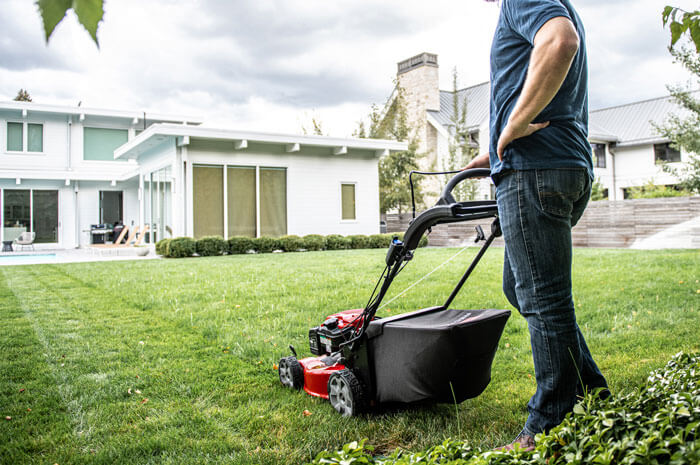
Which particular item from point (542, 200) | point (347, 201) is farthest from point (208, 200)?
point (542, 200)

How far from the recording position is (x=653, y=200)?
47.5 ft

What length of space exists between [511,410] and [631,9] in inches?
74.1

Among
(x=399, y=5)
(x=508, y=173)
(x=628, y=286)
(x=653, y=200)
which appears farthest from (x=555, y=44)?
(x=653, y=200)

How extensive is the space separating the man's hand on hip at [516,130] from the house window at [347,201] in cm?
1572

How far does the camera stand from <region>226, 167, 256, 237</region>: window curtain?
15.4m

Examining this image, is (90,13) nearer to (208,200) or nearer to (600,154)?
(208,200)

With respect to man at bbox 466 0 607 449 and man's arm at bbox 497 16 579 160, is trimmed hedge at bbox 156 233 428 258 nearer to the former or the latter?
man at bbox 466 0 607 449

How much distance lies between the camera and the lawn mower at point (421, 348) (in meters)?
2.32

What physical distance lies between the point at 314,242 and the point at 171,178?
4.44 meters

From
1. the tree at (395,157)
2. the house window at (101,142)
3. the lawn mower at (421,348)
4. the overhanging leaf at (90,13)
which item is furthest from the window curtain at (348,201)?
the overhanging leaf at (90,13)

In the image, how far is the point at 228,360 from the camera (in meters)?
3.72

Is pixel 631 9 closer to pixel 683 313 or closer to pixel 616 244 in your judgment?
pixel 683 313

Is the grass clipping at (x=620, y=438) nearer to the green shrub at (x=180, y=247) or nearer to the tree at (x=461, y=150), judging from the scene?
the green shrub at (x=180, y=247)

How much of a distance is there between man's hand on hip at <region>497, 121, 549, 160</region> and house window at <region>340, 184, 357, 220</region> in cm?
1572
